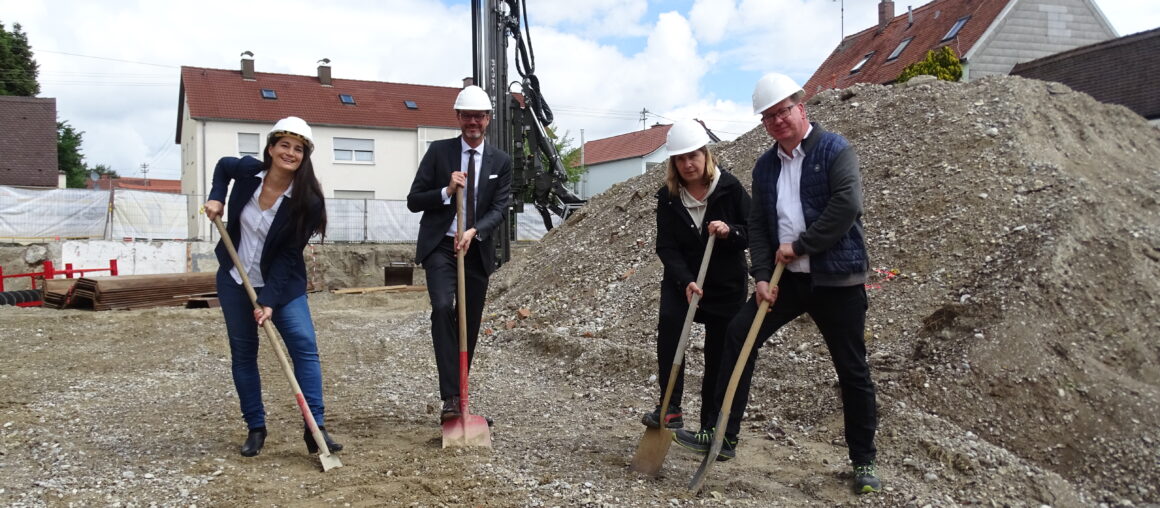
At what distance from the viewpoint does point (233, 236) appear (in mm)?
4117

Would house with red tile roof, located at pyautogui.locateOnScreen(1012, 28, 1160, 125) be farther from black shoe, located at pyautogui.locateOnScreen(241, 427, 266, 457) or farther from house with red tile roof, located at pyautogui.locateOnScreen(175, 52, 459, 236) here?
house with red tile roof, located at pyautogui.locateOnScreen(175, 52, 459, 236)

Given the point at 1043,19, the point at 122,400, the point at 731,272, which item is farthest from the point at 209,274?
the point at 1043,19

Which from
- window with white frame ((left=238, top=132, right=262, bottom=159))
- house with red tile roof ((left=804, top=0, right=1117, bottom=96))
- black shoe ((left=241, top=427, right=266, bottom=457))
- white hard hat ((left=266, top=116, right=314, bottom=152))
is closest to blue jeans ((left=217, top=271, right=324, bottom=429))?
black shoe ((left=241, top=427, right=266, bottom=457))

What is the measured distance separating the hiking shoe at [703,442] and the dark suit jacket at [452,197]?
1.41 m

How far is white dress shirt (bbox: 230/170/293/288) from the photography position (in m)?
4.05

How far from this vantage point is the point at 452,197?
4434 millimetres

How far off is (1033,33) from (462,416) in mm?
28037

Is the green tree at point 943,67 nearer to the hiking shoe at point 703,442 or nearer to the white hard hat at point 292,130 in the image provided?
the hiking shoe at point 703,442

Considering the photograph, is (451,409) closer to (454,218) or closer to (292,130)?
(454,218)

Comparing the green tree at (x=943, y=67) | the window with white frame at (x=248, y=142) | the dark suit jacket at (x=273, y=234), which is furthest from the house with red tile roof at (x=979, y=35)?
the dark suit jacket at (x=273, y=234)

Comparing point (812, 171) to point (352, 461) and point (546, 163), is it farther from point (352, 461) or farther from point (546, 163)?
point (546, 163)

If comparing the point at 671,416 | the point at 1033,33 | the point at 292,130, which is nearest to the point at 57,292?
the point at 292,130

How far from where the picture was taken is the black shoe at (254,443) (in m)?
4.14

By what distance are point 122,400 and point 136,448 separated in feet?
5.67
